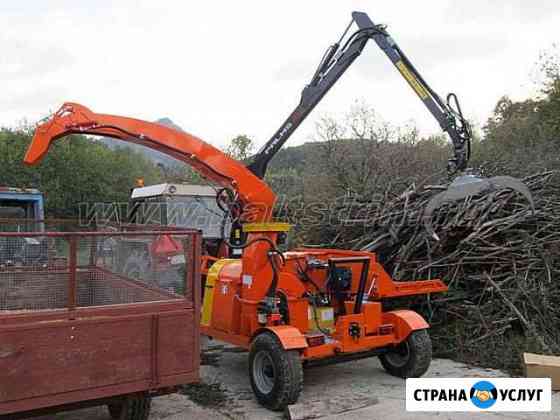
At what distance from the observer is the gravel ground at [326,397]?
4.86 metres

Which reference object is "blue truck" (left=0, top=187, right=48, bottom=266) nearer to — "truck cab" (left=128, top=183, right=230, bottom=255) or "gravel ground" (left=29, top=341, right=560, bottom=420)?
"gravel ground" (left=29, top=341, right=560, bottom=420)

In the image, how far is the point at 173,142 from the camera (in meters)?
6.32

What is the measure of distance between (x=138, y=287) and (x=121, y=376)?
1.07m

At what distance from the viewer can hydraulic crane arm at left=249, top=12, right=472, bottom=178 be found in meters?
7.00

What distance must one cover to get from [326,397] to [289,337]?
2.52 feet

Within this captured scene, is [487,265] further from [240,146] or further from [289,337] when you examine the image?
[240,146]

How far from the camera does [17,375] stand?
3371 mm

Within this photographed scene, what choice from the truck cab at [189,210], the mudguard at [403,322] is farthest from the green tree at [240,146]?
the mudguard at [403,322]

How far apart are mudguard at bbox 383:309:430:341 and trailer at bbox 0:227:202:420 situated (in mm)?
2590

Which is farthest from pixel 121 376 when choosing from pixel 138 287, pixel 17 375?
pixel 138 287

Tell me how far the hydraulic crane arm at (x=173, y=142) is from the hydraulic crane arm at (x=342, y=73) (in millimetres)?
682

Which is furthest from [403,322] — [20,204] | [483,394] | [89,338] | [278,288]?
[20,204]

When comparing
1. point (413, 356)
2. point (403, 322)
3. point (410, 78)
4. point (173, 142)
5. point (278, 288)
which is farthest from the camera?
point (410, 78)

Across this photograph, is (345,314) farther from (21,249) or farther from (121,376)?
(21,249)
